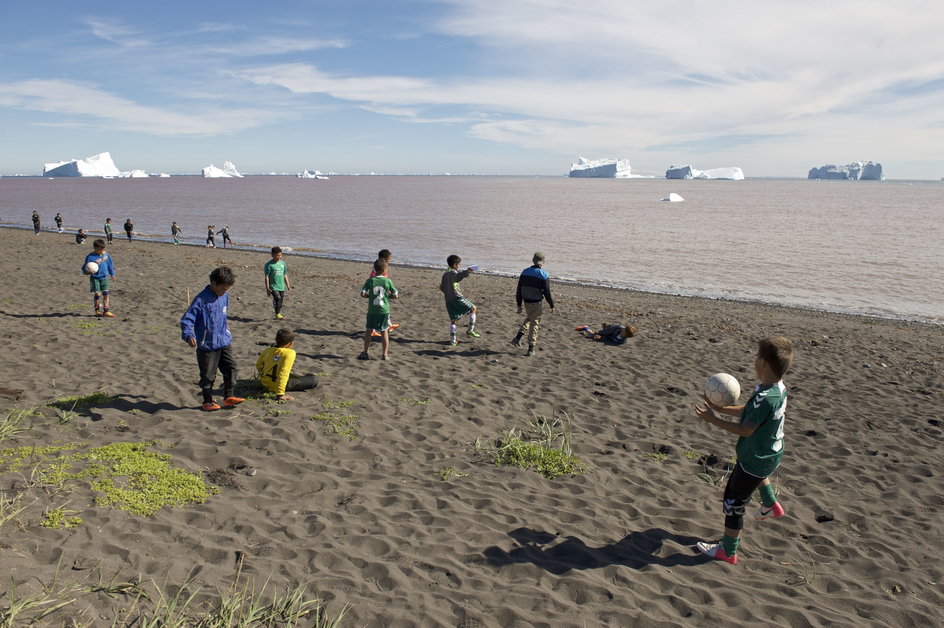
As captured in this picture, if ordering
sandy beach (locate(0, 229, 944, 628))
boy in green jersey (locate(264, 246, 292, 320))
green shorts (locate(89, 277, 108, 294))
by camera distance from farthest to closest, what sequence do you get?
boy in green jersey (locate(264, 246, 292, 320))
green shorts (locate(89, 277, 108, 294))
sandy beach (locate(0, 229, 944, 628))

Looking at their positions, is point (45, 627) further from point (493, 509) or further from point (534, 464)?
point (534, 464)

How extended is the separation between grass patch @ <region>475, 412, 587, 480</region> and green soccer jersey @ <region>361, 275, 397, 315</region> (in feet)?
12.3

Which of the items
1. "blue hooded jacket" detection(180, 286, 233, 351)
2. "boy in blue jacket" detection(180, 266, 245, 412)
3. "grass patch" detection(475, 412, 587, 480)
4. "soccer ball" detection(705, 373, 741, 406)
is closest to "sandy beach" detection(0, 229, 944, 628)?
"grass patch" detection(475, 412, 587, 480)

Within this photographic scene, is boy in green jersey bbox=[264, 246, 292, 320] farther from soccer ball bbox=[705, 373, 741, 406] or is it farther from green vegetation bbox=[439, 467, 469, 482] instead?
soccer ball bbox=[705, 373, 741, 406]

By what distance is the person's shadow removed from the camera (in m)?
4.59

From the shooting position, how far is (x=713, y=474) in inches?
258

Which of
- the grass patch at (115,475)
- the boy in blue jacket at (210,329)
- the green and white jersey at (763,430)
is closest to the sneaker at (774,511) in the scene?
the green and white jersey at (763,430)

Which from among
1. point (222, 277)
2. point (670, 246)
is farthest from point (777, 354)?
point (670, 246)

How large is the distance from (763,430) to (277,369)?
6.11 meters

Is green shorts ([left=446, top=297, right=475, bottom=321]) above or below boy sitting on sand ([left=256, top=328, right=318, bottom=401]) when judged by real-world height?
above

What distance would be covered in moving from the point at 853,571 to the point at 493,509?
321 cm

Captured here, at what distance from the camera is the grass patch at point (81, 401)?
685 centimetres

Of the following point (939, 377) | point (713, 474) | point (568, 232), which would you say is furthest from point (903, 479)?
point (568, 232)

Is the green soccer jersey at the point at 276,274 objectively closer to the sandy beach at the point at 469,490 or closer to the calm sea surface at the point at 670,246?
the sandy beach at the point at 469,490
